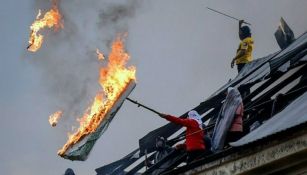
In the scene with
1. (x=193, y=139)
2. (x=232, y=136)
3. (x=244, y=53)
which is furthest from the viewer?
(x=244, y=53)

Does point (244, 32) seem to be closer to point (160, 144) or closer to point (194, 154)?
point (160, 144)

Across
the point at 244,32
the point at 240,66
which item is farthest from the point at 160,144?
the point at 244,32

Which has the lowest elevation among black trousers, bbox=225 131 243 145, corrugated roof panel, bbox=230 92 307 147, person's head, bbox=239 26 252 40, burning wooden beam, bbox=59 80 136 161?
corrugated roof panel, bbox=230 92 307 147

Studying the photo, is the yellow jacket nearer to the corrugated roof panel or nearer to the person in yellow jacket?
the person in yellow jacket

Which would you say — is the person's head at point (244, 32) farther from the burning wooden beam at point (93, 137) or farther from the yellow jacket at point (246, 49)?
the burning wooden beam at point (93, 137)

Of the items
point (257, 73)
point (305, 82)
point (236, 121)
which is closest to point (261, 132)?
point (236, 121)

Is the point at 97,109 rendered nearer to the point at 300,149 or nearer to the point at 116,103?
the point at 116,103

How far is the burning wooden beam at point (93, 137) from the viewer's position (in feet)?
40.7

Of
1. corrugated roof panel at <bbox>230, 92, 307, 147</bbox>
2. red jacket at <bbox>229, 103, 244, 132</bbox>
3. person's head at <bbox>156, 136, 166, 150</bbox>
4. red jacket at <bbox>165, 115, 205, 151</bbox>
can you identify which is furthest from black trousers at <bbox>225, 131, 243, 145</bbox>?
person's head at <bbox>156, 136, 166, 150</bbox>

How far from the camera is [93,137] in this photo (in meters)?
13.1

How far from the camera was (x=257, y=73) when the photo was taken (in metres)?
14.8

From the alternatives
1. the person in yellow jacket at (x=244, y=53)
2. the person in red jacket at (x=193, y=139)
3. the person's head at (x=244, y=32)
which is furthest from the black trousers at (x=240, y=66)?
the person in red jacket at (x=193, y=139)

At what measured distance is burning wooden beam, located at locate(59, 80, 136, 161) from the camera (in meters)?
12.4

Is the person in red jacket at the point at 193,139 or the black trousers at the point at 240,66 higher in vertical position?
the black trousers at the point at 240,66
